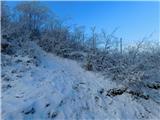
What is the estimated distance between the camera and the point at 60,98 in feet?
21.1

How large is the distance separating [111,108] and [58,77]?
2.50 metres

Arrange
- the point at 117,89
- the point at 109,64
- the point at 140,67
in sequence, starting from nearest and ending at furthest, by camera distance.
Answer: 1. the point at 117,89
2. the point at 140,67
3. the point at 109,64

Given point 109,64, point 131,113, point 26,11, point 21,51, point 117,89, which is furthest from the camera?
point 26,11

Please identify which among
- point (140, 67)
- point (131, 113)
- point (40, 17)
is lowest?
point (131, 113)

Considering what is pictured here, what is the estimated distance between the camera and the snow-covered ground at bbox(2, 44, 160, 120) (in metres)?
5.71

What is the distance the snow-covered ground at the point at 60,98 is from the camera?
18.7ft

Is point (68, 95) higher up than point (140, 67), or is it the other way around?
point (140, 67)

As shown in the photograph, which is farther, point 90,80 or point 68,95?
point 90,80

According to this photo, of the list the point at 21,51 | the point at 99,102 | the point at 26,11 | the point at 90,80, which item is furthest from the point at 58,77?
the point at 26,11

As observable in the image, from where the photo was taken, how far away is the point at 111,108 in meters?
6.52

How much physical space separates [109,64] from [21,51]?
3887 millimetres

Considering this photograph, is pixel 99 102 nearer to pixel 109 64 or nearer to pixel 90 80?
pixel 90 80

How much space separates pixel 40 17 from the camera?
687 inches

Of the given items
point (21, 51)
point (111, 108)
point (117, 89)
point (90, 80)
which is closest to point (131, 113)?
point (111, 108)
